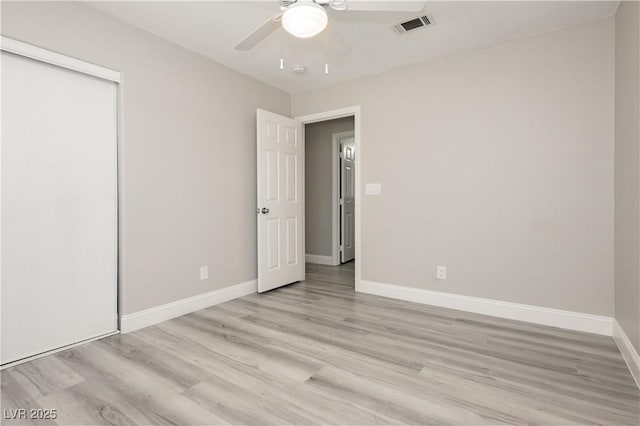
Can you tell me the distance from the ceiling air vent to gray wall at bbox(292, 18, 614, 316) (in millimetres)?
699

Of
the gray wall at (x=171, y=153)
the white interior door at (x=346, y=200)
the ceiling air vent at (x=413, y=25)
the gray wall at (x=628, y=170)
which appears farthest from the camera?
the white interior door at (x=346, y=200)

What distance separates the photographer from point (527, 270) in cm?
285

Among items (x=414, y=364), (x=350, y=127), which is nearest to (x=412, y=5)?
(x=414, y=364)

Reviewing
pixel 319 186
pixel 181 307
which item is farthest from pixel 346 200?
pixel 181 307

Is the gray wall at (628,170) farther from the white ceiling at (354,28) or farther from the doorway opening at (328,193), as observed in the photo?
the doorway opening at (328,193)

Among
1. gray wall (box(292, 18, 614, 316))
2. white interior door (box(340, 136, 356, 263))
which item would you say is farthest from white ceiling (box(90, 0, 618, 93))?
white interior door (box(340, 136, 356, 263))

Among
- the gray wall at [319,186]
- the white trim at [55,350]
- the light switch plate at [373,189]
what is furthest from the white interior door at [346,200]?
the white trim at [55,350]

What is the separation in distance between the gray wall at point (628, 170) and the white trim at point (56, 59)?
3.60 metres

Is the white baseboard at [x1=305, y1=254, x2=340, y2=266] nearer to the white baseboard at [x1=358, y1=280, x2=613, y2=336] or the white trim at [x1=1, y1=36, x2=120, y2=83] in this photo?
the white baseboard at [x1=358, y1=280, x2=613, y2=336]

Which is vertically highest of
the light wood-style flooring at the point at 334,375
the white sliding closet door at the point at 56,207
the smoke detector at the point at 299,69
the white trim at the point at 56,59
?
the smoke detector at the point at 299,69

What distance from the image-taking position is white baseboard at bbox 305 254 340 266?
216 inches

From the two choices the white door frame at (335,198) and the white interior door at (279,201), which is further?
the white door frame at (335,198)

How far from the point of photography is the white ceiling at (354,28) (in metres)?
2.39

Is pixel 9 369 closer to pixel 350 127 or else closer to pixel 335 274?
pixel 335 274
